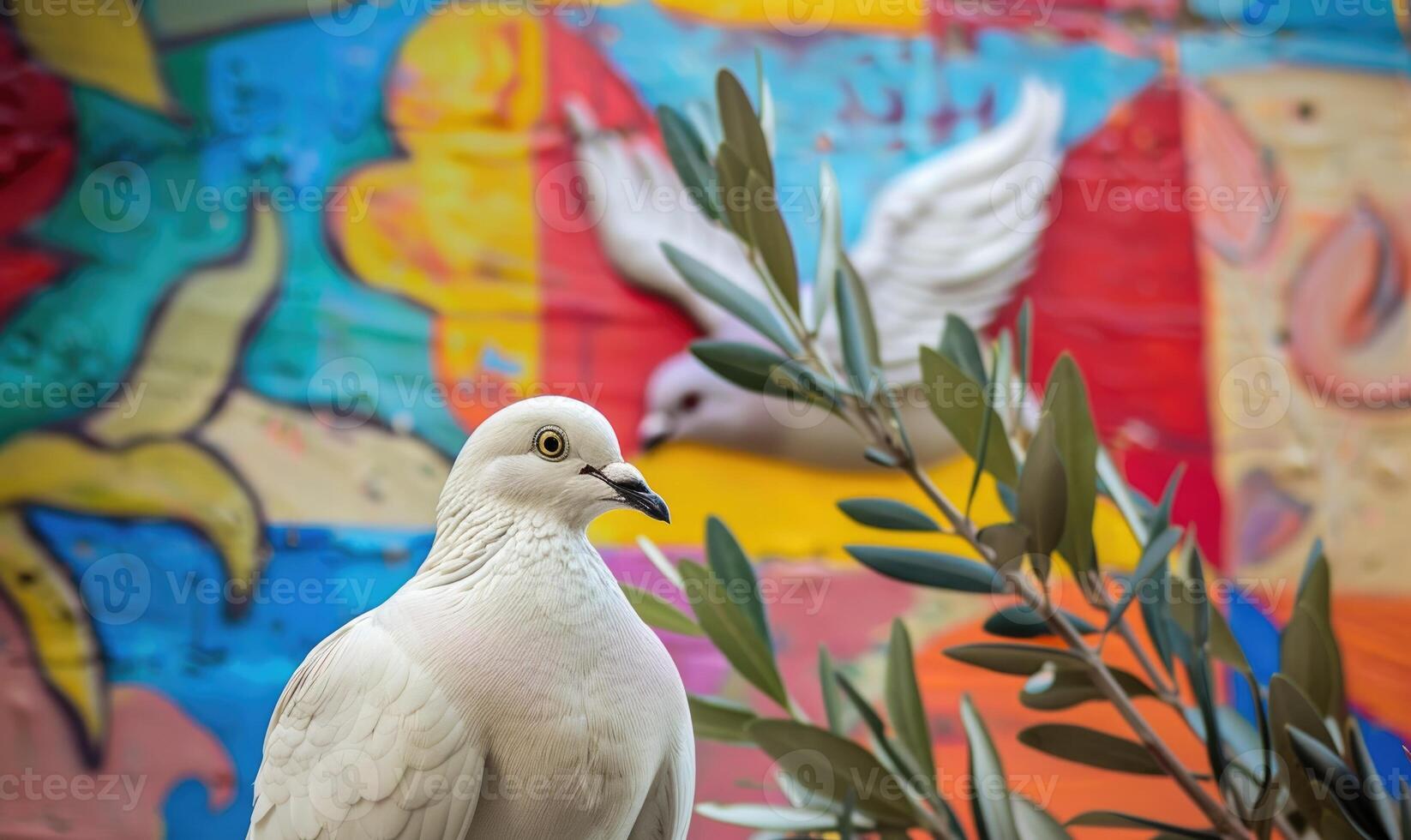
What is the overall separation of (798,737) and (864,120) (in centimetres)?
220

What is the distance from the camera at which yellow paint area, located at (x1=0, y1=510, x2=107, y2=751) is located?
2482 millimetres

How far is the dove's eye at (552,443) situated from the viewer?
78 cm

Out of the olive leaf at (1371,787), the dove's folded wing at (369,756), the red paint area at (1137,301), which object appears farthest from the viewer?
the red paint area at (1137,301)

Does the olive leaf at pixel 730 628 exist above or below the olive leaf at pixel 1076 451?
below

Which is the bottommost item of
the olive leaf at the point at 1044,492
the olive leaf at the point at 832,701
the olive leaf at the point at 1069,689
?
the olive leaf at the point at 832,701

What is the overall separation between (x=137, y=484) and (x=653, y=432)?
49.4 inches

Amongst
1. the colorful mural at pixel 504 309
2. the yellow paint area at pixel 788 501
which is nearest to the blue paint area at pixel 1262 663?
the colorful mural at pixel 504 309

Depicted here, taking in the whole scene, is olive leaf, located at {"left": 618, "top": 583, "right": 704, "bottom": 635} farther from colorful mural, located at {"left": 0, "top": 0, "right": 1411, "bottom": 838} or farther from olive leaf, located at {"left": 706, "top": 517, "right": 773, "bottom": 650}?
colorful mural, located at {"left": 0, "top": 0, "right": 1411, "bottom": 838}

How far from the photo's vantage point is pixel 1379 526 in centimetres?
283

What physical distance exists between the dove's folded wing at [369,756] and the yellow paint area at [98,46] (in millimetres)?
2437

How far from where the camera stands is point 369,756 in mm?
723

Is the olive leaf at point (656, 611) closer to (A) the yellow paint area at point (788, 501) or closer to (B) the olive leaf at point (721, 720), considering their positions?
(B) the olive leaf at point (721, 720)

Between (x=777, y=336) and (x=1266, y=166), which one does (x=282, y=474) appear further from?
(x=1266, y=166)

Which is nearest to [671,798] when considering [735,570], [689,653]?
[735,570]
